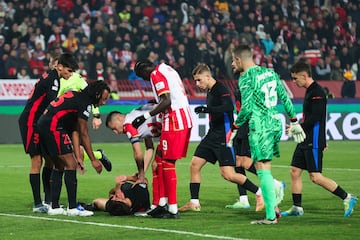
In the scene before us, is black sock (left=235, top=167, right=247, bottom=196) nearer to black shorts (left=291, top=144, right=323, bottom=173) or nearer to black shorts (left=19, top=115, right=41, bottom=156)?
black shorts (left=291, top=144, right=323, bottom=173)

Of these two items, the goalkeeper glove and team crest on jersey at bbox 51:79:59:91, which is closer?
the goalkeeper glove

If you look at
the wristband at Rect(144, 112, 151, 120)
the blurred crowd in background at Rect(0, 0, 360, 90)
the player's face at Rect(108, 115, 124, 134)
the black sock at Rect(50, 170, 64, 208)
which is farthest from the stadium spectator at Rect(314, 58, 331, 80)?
the wristband at Rect(144, 112, 151, 120)

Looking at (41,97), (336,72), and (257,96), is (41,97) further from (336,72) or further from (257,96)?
(336,72)

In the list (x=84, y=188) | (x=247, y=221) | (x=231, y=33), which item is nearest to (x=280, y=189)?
(x=247, y=221)

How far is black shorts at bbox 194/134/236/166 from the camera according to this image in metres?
13.3

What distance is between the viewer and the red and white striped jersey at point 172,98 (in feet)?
39.2

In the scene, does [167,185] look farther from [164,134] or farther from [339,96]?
[339,96]

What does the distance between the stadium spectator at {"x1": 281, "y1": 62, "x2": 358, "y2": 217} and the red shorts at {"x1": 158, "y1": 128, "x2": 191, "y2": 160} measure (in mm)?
1593

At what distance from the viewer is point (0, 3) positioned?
99.2ft

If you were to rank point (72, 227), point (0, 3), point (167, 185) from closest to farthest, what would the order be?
point (72, 227) < point (167, 185) < point (0, 3)

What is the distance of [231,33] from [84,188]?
1879 centimetres

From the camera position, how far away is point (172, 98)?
12.1 metres

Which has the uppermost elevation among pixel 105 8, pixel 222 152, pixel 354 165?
pixel 105 8

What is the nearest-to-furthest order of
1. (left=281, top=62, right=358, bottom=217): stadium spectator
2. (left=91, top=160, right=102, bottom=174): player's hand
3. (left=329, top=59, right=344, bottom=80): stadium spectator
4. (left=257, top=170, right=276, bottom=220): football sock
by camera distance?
(left=257, top=170, right=276, bottom=220): football sock → (left=91, top=160, right=102, bottom=174): player's hand → (left=281, top=62, right=358, bottom=217): stadium spectator → (left=329, top=59, right=344, bottom=80): stadium spectator
